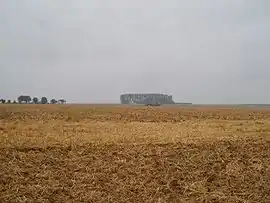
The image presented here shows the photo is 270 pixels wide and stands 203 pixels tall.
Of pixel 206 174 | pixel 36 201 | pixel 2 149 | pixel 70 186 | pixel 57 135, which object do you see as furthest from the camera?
pixel 57 135

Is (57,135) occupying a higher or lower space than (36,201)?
higher

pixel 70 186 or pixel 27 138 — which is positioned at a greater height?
pixel 27 138

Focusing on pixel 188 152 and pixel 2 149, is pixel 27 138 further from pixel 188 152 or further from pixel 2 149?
pixel 188 152

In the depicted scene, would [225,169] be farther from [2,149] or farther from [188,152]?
[2,149]

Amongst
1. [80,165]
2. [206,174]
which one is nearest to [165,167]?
[206,174]

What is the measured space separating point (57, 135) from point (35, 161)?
427 centimetres

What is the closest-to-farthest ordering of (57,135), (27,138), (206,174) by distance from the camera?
(206,174) < (27,138) < (57,135)

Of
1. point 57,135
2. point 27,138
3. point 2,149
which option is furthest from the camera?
point 57,135

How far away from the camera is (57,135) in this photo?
16.6 m

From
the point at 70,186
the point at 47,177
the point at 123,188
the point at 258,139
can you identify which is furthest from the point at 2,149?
the point at 258,139

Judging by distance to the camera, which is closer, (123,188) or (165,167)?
(123,188)

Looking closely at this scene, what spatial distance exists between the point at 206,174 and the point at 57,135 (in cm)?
727

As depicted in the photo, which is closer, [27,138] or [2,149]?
[2,149]

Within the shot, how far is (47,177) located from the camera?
1128cm
